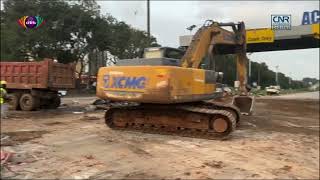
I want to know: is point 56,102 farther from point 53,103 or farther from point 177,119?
point 177,119

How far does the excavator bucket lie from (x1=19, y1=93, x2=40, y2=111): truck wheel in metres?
9.09

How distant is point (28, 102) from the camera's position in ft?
73.2

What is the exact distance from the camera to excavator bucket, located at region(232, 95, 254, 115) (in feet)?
59.3

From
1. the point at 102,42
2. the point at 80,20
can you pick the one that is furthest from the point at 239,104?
the point at 102,42

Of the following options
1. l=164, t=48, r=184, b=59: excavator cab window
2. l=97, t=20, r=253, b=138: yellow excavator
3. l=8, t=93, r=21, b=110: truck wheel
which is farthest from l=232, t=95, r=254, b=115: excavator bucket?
l=8, t=93, r=21, b=110: truck wheel

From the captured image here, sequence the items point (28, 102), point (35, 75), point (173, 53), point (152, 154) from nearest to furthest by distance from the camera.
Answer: point (152, 154) → point (173, 53) → point (35, 75) → point (28, 102)

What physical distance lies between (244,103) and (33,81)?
Result: 31.2 ft

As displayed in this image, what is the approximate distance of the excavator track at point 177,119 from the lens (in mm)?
13516

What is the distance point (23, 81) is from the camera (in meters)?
22.4

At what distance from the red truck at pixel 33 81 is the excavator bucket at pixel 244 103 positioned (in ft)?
27.9

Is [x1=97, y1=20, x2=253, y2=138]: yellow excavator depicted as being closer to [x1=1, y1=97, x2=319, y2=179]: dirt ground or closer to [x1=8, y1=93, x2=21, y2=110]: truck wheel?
[x1=1, y1=97, x2=319, y2=179]: dirt ground

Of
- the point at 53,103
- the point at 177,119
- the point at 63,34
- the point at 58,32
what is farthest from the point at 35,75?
the point at 63,34

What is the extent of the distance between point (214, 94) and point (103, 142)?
4407 mm

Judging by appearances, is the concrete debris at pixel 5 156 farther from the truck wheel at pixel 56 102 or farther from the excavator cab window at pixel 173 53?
the truck wheel at pixel 56 102
